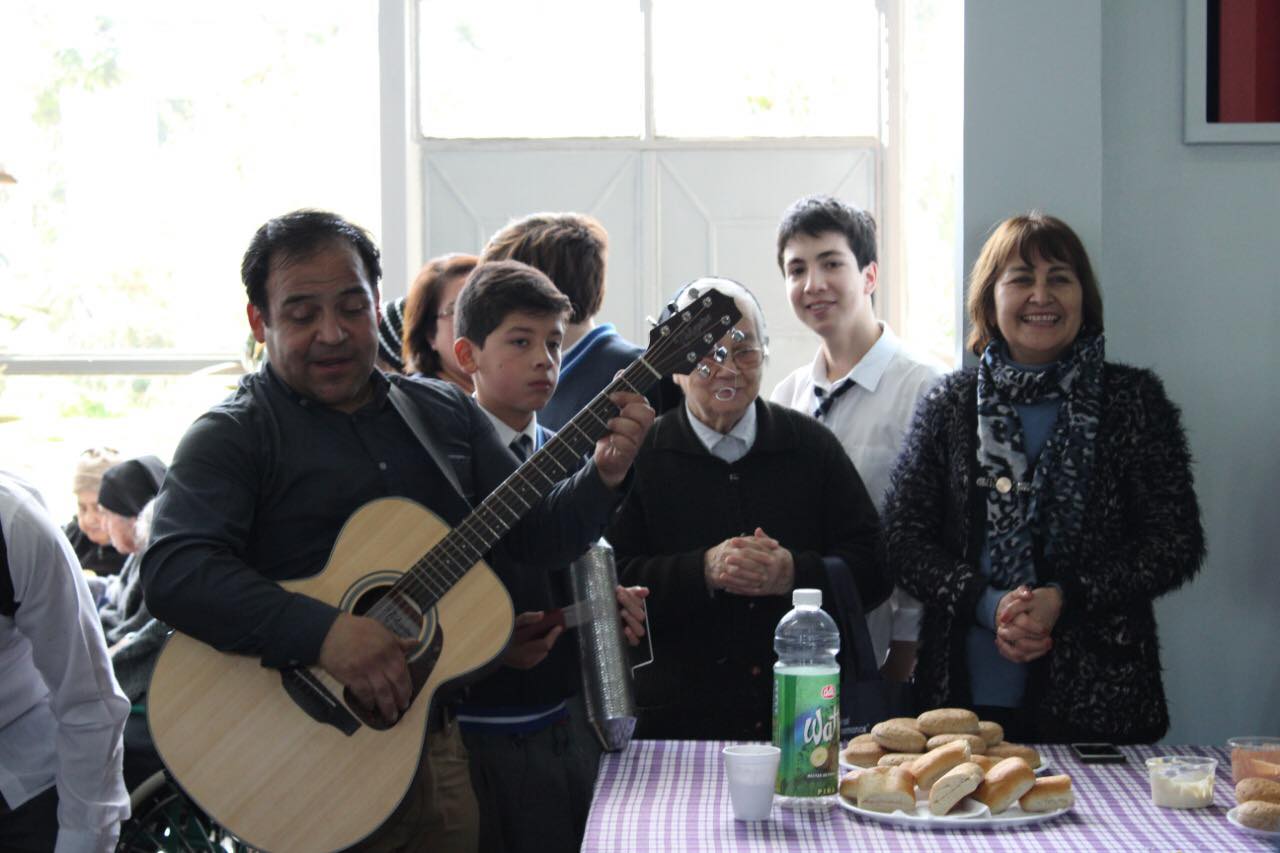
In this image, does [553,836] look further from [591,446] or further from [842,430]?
[842,430]

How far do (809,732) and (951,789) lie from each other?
191 millimetres

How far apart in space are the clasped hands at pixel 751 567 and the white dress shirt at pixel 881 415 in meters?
0.51

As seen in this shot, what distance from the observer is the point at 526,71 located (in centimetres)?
600

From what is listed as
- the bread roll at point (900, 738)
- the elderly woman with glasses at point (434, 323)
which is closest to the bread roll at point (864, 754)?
the bread roll at point (900, 738)

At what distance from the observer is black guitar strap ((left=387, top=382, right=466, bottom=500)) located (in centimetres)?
216

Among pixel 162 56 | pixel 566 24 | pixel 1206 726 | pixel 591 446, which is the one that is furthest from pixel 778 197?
pixel 591 446

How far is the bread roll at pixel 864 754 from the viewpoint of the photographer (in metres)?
2.01

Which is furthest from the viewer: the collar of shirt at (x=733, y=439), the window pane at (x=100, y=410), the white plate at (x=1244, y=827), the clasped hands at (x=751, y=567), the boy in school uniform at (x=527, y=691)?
the window pane at (x=100, y=410)

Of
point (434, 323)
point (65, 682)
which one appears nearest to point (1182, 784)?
point (65, 682)

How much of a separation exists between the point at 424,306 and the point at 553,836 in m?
1.34

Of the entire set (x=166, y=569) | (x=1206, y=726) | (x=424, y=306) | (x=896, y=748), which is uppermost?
(x=424, y=306)

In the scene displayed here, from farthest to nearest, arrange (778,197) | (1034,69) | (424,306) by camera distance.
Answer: (778,197) < (424,306) < (1034,69)

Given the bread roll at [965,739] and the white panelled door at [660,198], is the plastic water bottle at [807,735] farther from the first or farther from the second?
the white panelled door at [660,198]

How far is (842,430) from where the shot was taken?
309 cm
